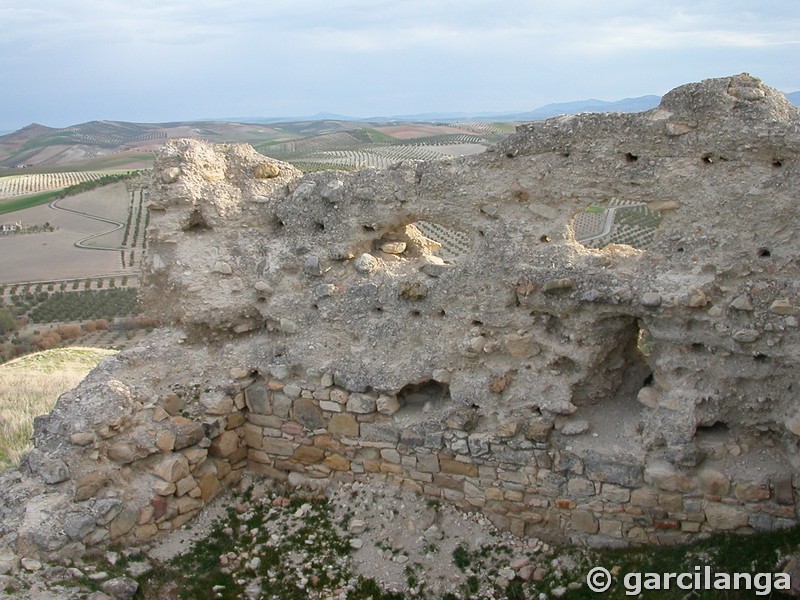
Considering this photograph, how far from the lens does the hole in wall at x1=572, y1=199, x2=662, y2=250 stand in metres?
31.5

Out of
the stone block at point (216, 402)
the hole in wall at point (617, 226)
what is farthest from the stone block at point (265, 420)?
the hole in wall at point (617, 226)

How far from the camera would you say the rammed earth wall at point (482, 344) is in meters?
5.89

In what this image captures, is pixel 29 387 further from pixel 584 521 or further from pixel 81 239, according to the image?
pixel 81 239

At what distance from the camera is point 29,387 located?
12695 mm

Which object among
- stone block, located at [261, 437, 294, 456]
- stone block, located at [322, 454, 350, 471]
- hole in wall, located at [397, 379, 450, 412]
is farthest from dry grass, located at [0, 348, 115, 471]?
hole in wall, located at [397, 379, 450, 412]

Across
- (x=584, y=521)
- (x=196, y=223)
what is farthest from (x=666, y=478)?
(x=196, y=223)

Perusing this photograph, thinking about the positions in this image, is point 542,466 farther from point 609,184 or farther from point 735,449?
point 609,184

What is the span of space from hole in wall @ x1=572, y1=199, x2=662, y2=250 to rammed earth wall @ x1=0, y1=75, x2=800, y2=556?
2277 cm

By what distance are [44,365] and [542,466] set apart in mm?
12466

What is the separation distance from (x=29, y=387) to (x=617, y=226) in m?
29.7

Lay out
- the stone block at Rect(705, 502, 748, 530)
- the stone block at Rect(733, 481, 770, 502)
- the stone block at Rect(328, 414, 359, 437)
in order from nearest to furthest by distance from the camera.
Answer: the stone block at Rect(733, 481, 770, 502) < the stone block at Rect(705, 502, 748, 530) < the stone block at Rect(328, 414, 359, 437)

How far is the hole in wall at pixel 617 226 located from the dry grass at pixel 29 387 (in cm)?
2032

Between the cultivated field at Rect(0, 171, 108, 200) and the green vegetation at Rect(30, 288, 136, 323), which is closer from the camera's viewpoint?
the green vegetation at Rect(30, 288, 136, 323)

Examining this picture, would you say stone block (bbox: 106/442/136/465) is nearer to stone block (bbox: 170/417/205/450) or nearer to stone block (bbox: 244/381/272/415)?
stone block (bbox: 170/417/205/450)
